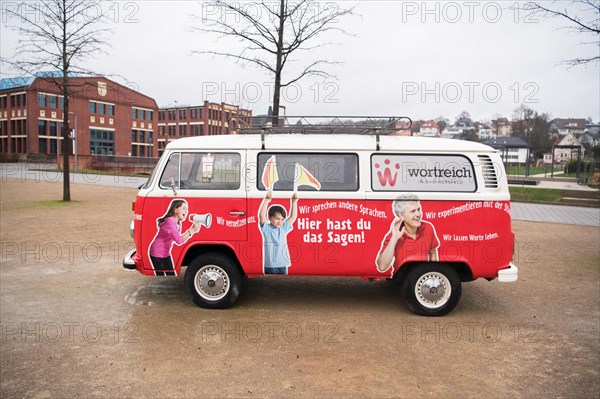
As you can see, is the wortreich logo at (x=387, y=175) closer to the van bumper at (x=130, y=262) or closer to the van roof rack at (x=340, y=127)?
the van roof rack at (x=340, y=127)

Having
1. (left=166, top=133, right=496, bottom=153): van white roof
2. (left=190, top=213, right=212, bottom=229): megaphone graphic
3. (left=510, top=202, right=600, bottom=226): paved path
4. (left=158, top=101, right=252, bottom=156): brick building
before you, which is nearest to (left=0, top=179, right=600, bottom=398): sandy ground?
(left=190, top=213, right=212, bottom=229): megaphone graphic

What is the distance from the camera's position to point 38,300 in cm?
641

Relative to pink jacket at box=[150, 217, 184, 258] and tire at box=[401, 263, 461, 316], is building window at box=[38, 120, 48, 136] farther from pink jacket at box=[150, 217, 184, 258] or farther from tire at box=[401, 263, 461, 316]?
tire at box=[401, 263, 461, 316]

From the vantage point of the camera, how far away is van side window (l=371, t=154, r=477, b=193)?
5.88 meters

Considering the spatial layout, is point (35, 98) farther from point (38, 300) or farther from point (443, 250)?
point (443, 250)

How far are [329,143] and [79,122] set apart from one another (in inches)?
2408

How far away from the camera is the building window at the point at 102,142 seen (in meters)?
61.2

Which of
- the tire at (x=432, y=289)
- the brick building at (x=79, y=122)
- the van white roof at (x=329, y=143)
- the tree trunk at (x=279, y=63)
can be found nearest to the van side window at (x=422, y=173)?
the van white roof at (x=329, y=143)

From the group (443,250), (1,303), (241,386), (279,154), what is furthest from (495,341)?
(1,303)

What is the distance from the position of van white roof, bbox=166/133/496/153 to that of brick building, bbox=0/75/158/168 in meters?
44.9

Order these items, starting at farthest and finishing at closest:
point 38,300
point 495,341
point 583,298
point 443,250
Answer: point 583,298, point 38,300, point 443,250, point 495,341

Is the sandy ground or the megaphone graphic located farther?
the megaphone graphic

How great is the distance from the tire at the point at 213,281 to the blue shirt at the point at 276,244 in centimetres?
54

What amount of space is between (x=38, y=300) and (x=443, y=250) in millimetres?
5694
